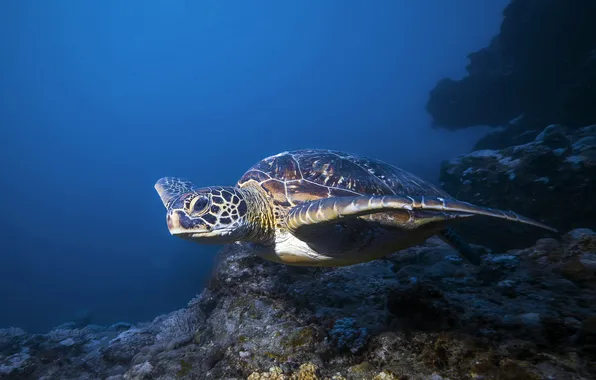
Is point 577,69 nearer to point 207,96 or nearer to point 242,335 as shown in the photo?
point 242,335

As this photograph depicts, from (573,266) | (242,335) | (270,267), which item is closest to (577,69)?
(573,266)

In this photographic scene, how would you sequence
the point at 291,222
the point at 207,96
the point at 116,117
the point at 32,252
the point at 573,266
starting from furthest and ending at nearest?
the point at 207,96
the point at 116,117
the point at 32,252
the point at 573,266
the point at 291,222

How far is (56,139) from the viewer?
281 ft

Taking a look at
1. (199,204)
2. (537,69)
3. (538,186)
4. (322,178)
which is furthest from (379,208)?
(537,69)

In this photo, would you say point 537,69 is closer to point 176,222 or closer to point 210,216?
point 210,216

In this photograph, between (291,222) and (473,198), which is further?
(473,198)

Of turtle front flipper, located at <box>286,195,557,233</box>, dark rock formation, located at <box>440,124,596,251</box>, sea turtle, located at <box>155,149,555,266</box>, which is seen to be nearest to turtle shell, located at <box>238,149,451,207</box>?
sea turtle, located at <box>155,149,555,266</box>

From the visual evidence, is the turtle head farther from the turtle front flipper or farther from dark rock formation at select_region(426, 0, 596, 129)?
dark rock formation at select_region(426, 0, 596, 129)

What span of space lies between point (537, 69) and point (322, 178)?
15.0 m

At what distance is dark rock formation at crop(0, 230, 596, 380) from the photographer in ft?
5.44

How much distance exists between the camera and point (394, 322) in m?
2.23

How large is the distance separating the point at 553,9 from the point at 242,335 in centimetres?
1637

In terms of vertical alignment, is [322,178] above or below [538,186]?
above

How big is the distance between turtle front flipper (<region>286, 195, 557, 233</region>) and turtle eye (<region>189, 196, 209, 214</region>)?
2.84ft
